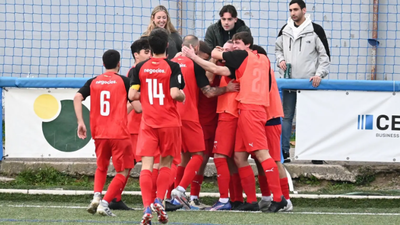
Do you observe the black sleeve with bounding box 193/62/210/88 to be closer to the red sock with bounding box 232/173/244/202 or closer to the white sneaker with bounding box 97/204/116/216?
the red sock with bounding box 232/173/244/202

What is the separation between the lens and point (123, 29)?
10.1 m

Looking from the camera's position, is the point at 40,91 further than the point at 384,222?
Yes

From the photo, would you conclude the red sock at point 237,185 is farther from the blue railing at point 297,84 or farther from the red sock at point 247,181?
the blue railing at point 297,84

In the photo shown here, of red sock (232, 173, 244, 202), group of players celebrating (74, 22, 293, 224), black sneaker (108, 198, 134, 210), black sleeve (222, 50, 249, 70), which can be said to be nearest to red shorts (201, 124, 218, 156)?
group of players celebrating (74, 22, 293, 224)

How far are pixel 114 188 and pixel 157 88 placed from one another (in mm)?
1011

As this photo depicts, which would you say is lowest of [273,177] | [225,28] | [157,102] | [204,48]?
[273,177]

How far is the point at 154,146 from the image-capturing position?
5578mm

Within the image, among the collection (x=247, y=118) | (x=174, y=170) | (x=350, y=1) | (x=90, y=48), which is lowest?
(x=174, y=170)

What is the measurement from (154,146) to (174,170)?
575mm

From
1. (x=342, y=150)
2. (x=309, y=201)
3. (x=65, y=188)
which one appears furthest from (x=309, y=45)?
(x=65, y=188)

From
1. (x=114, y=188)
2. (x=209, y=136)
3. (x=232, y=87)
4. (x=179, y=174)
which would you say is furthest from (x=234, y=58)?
(x=114, y=188)

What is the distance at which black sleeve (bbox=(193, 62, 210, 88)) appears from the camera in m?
6.29

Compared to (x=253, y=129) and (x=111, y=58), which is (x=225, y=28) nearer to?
(x=253, y=129)

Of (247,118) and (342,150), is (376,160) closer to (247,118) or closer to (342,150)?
(342,150)
